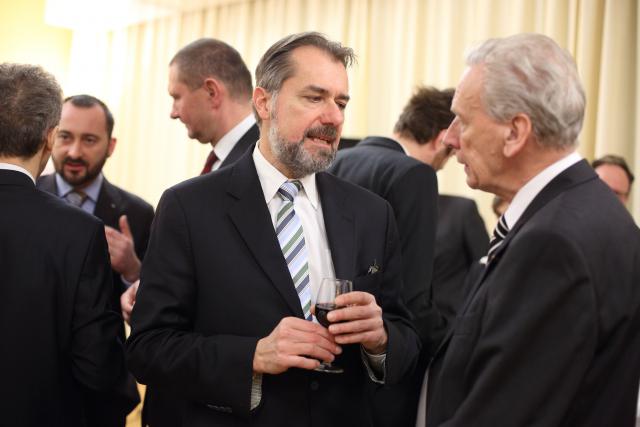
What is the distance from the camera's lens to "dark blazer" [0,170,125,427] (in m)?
2.08

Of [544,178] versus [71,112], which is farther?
[71,112]

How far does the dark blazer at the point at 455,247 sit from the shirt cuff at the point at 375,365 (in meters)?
1.72

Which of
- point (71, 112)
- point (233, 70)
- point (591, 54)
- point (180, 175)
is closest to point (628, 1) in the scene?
point (591, 54)

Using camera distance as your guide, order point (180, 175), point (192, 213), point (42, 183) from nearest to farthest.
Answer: point (192, 213) < point (42, 183) < point (180, 175)

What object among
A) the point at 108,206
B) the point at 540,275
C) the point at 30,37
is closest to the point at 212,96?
the point at 108,206

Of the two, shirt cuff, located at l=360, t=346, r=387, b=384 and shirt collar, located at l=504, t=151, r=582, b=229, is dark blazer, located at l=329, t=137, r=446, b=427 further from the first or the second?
shirt collar, located at l=504, t=151, r=582, b=229

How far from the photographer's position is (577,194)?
5.15 ft

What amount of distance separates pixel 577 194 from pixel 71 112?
8.88 feet

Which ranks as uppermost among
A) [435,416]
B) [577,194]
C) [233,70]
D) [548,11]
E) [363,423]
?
[548,11]

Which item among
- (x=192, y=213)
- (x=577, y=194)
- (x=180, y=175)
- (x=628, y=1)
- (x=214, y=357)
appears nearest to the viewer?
(x=577, y=194)

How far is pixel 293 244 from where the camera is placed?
206 centimetres

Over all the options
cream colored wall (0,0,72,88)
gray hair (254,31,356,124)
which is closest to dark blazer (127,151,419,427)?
gray hair (254,31,356,124)

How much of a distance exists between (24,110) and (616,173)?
307cm

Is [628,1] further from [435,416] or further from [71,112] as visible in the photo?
[435,416]
